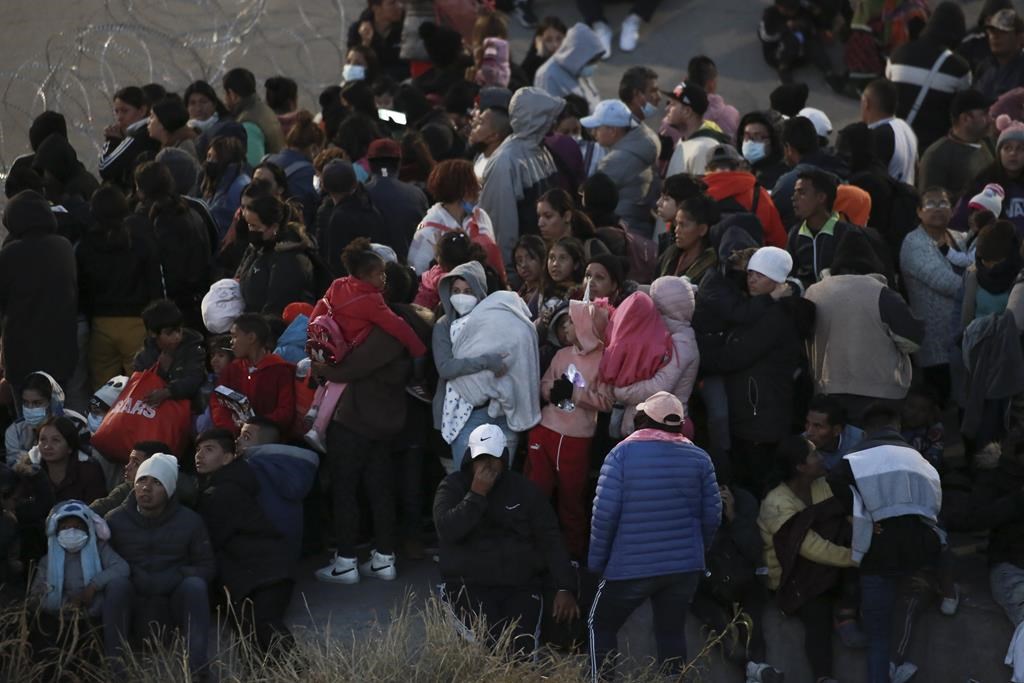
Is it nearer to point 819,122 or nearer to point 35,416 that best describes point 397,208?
point 35,416

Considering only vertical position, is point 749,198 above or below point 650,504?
above

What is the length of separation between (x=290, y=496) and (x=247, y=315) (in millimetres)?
1042

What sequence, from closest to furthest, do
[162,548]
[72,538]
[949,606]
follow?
[72,538] < [162,548] < [949,606]

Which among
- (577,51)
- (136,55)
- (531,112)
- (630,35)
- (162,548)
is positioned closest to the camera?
(162,548)

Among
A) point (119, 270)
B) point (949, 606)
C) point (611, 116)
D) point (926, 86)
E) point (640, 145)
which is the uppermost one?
point (611, 116)

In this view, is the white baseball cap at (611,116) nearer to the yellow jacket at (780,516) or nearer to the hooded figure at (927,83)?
the hooded figure at (927,83)

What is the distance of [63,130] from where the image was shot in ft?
39.6

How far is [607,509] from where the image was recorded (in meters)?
8.78

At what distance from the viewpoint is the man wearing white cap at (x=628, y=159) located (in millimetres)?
11727

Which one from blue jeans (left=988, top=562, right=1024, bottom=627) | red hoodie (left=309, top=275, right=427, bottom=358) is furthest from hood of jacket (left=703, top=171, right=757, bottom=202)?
blue jeans (left=988, top=562, right=1024, bottom=627)

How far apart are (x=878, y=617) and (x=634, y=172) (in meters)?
3.83

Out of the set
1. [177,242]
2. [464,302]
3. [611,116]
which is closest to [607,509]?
[464,302]

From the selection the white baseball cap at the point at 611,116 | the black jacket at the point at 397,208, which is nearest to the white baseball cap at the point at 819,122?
the white baseball cap at the point at 611,116

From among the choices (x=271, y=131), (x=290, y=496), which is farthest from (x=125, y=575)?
(x=271, y=131)
